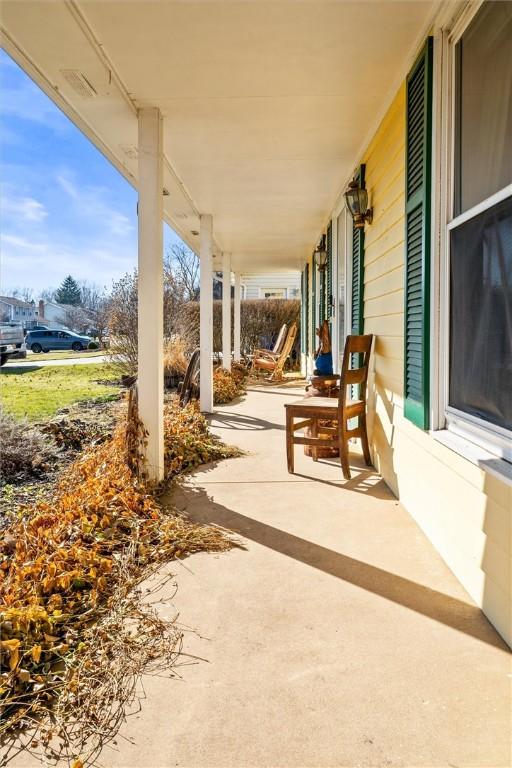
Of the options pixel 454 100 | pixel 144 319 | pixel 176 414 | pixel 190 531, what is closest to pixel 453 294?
pixel 454 100

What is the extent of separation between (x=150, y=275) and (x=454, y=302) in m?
1.91

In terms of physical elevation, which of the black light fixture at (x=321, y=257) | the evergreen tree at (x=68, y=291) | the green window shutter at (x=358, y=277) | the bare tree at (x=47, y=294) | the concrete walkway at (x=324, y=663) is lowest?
the concrete walkway at (x=324, y=663)

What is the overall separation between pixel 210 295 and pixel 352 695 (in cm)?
542

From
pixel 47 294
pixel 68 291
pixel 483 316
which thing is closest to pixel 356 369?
pixel 483 316

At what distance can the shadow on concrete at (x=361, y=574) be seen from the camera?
1742mm

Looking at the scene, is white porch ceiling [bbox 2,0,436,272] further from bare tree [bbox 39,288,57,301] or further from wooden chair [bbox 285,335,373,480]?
bare tree [bbox 39,288,57,301]

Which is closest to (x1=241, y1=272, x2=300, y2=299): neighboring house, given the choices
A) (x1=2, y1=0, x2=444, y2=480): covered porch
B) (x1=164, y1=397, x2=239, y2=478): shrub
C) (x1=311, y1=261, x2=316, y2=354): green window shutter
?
(x1=311, y1=261, x2=316, y2=354): green window shutter

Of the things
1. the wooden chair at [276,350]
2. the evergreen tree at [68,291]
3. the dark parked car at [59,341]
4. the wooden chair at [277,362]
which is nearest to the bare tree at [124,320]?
the wooden chair at [277,362]

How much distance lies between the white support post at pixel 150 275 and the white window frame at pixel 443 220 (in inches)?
69.4

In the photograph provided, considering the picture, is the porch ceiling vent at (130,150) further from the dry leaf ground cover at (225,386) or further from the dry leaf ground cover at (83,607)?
the dry leaf ground cover at (225,386)

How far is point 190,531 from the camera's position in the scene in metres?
2.52

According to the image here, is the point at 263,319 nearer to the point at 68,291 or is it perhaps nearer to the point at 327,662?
the point at 327,662

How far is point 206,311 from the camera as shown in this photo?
6344 millimetres

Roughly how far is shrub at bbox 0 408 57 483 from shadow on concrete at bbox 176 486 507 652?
1.25m
